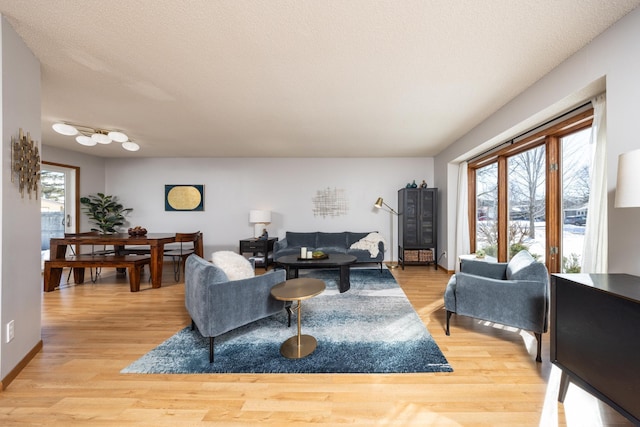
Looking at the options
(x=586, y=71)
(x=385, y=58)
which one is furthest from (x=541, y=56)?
(x=385, y=58)

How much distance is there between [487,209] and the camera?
4.27 meters

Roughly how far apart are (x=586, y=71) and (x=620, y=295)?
66.6 inches

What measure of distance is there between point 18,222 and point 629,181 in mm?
3854

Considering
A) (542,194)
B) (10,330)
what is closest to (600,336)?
(542,194)

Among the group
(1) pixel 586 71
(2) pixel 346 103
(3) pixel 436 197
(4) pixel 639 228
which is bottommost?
(4) pixel 639 228

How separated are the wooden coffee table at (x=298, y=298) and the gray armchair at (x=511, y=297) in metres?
1.32

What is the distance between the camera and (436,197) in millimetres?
5258

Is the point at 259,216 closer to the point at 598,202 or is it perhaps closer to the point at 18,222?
the point at 18,222

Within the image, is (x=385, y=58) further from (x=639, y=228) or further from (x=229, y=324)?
(x=229, y=324)

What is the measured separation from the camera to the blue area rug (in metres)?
1.96

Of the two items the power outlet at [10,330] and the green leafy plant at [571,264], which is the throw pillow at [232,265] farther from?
the green leafy plant at [571,264]

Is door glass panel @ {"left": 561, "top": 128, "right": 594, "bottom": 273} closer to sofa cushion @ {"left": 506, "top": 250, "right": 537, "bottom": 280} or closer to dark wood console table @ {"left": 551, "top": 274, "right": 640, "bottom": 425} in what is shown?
sofa cushion @ {"left": 506, "top": 250, "right": 537, "bottom": 280}

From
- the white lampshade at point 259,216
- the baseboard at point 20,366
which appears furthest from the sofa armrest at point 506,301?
the white lampshade at point 259,216

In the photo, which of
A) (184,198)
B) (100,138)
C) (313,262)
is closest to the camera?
(100,138)
